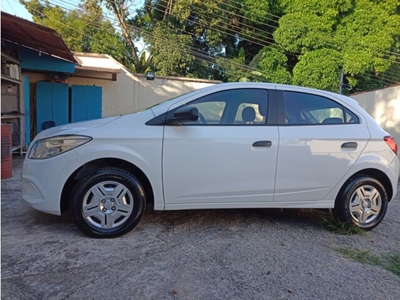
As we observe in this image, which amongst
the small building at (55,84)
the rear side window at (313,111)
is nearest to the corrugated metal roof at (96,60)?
the small building at (55,84)

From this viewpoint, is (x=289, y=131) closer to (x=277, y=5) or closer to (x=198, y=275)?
(x=198, y=275)

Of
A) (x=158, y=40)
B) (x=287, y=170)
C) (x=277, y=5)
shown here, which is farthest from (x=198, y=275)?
(x=277, y=5)

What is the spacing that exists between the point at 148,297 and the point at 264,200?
176 cm

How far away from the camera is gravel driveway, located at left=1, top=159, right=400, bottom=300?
93.1 inches

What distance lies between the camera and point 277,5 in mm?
18484

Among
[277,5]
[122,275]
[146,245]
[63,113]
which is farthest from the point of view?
[277,5]

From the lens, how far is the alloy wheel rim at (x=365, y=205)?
12.1ft

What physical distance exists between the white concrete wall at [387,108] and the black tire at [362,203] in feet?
21.9

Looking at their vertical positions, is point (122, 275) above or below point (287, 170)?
below

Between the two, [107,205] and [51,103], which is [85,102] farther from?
[107,205]

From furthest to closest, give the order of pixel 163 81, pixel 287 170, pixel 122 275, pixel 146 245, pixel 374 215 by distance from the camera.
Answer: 1. pixel 163 81
2. pixel 374 215
3. pixel 287 170
4. pixel 146 245
5. pixel 122 275

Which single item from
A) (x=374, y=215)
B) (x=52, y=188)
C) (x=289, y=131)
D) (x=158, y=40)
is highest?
(x=158, y=40)

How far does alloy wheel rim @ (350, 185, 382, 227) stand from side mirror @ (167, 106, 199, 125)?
6.91ft

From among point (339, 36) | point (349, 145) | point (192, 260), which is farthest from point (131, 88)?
point (339, 36)
